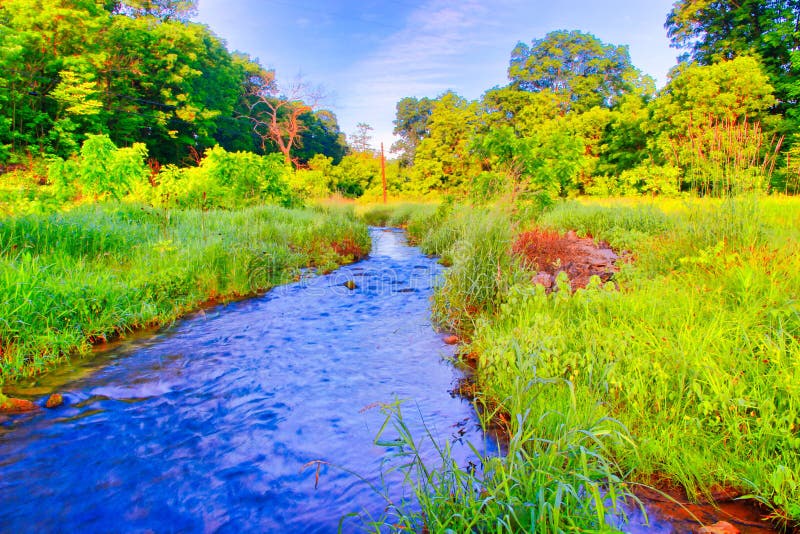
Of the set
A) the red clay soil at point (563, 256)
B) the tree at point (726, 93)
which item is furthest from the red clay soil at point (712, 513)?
the tree at point (726, 93)

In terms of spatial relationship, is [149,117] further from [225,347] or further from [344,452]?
[344,452]

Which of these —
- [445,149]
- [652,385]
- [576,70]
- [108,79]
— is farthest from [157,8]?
[652,385]

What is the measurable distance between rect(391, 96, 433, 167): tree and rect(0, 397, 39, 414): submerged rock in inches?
1663

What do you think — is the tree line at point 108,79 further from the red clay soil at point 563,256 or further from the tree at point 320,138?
the red clay soil at point 563,256

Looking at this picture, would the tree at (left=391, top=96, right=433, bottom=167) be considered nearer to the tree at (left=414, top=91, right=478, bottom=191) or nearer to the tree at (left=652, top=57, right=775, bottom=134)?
the tree at (left=414, top=91, right=478, bottom=191)

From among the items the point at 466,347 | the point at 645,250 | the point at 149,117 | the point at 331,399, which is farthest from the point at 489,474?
the point at 149,117

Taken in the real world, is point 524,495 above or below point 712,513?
above

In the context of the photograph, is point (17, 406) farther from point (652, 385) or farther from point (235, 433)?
point (652, 385)

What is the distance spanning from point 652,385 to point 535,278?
9.18 ft

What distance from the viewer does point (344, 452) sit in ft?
9.70

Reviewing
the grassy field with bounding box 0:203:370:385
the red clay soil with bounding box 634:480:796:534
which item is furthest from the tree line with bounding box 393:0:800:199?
the grassy field with bounding box 0:203:370:385

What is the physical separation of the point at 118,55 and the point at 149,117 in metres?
3.32

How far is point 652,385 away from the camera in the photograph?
286 cm

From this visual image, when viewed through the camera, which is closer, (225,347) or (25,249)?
(225,347)
